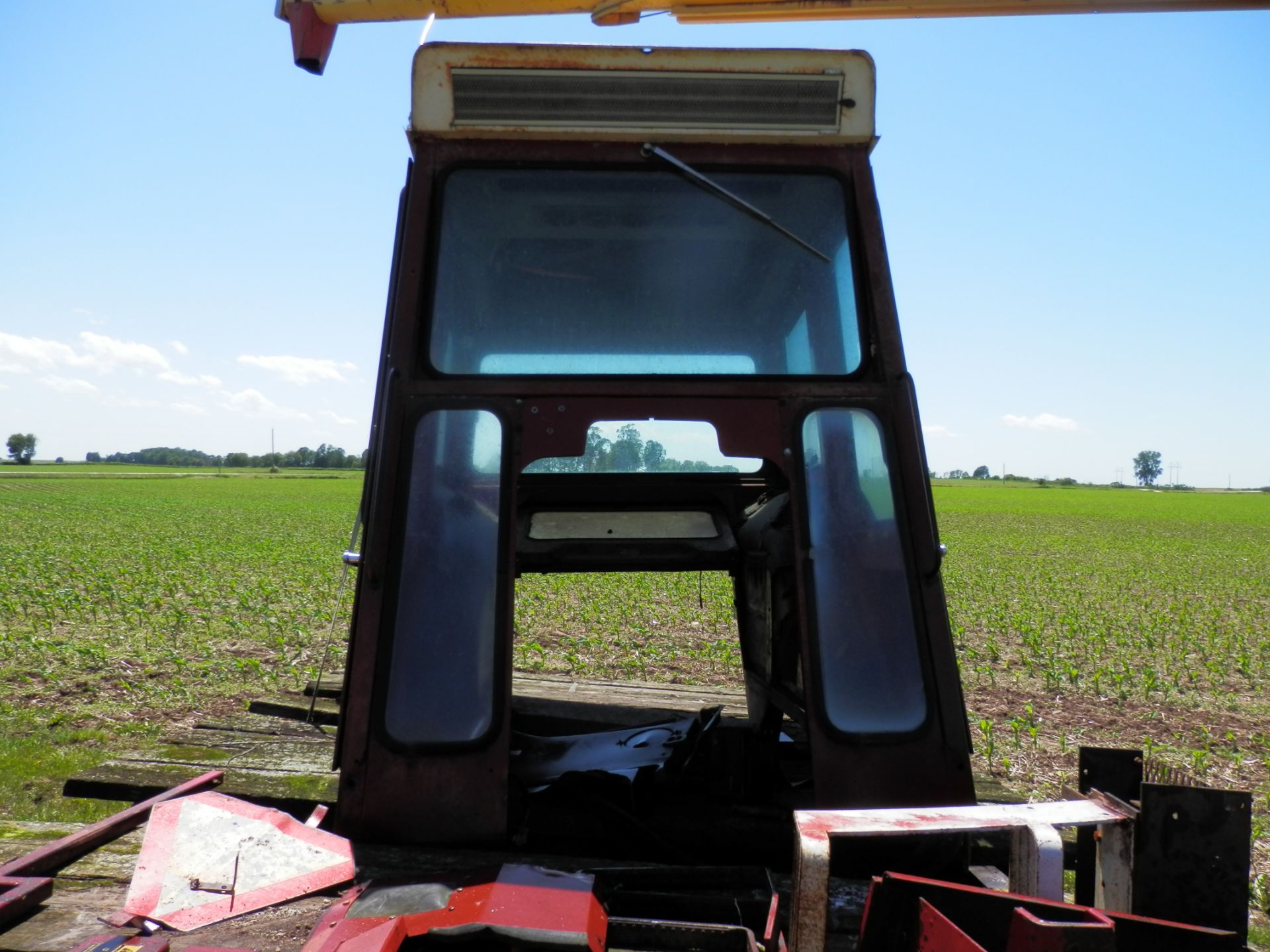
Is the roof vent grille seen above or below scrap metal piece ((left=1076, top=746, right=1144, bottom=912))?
above

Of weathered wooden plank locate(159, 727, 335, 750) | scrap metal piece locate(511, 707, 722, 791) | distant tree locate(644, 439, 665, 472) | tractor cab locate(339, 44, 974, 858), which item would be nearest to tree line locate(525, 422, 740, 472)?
distant tree locate(644, 439, 665, 472)

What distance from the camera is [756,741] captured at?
2.75 metres

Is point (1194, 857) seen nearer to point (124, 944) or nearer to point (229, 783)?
point (124, 944)

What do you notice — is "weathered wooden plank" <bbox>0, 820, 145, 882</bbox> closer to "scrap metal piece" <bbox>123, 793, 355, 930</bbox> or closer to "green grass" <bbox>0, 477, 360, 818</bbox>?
"scrap metal piece" <bbox>123, 793, 355, 930</bbox>

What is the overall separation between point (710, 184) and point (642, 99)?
26 centimetres

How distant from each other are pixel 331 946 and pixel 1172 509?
60424 mm

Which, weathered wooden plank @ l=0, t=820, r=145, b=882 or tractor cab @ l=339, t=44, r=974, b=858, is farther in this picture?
tractor cab @ l=339, t=44, r=974, b=858

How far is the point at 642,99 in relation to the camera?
93.4 inches

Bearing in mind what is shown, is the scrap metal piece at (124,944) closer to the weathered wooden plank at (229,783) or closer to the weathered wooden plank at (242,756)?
the weathered wooden plank at (229,783)

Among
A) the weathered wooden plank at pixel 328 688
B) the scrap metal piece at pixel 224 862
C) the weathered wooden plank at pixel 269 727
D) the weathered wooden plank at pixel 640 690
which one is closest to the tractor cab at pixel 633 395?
the scrap metal piece at pixel 224 862

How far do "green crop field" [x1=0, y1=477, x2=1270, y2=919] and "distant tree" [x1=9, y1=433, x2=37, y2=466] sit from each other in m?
115

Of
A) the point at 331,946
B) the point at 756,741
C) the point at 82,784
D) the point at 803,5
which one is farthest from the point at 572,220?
the point at 82,784

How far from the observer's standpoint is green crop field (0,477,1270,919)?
5562 mm

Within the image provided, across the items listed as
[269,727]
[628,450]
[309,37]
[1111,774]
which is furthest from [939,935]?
[269,727]
